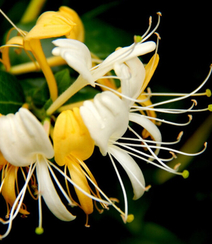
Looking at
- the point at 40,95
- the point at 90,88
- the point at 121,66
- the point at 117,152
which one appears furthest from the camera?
the point at 90,88

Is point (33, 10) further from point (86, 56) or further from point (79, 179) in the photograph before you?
Result: point (79, 179)

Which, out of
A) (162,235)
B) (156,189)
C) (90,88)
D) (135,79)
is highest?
(135,79)

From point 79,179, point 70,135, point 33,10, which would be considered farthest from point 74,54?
point 33,10

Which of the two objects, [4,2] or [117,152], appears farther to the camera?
[4,2]

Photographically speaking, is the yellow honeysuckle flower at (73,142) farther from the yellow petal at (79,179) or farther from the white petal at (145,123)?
the white petal at (145,123)

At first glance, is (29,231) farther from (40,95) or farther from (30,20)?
(30,20)

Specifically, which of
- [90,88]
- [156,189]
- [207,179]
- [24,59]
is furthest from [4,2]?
[207,179]
